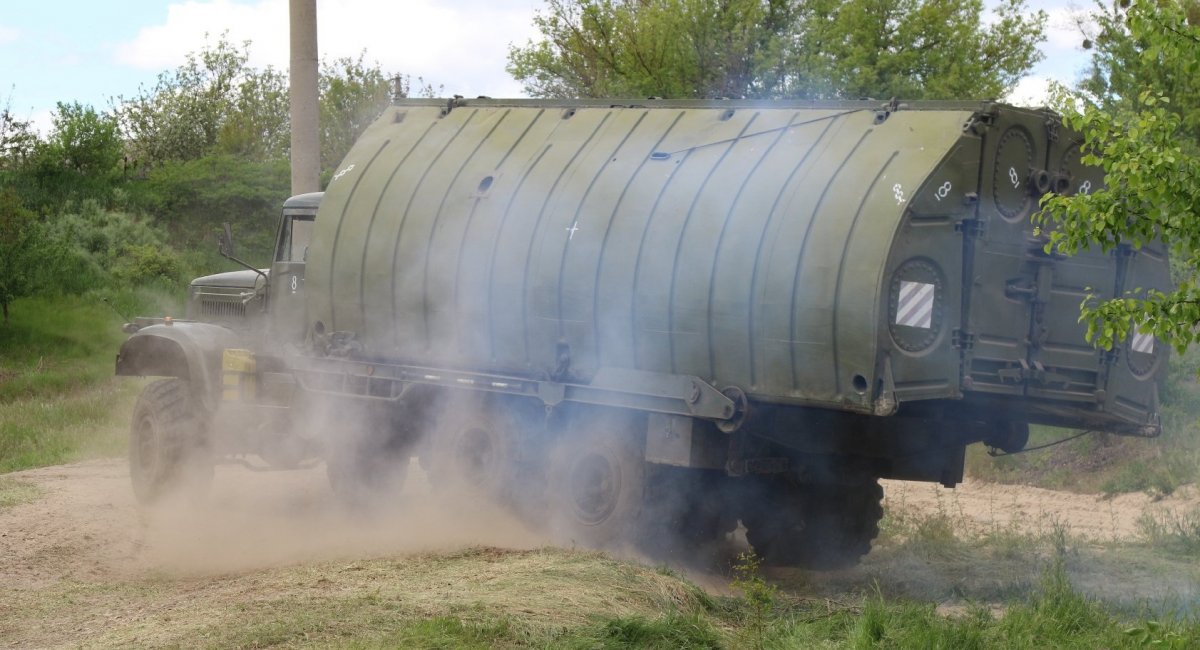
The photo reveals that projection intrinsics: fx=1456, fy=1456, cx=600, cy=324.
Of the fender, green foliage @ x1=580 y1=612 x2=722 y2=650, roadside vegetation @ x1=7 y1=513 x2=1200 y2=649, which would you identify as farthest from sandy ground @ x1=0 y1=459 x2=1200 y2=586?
green foliage @ x1=580 y1=612 x2=722 y2=650

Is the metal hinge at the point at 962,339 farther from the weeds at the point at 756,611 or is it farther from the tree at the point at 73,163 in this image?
the tree at the point at 73,163

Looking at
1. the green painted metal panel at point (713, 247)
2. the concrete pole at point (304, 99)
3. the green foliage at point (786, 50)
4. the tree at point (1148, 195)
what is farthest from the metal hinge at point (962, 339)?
the green foliage at point (786, 50)

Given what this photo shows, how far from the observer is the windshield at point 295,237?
13516mm

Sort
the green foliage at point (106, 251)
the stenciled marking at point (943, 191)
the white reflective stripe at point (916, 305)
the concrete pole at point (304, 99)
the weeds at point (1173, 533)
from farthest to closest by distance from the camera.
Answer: the green foliage at point (106, 251) < the concrete pole at point (304, 99) < the weeds at point (1173, 533) < the stenciled marking at point (943, 191) < the white reflective stripe at point (916, 305)

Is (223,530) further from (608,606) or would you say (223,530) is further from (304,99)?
(304,99)

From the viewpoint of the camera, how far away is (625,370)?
10539 mm

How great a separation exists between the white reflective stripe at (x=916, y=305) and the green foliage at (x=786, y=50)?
58.3 ft

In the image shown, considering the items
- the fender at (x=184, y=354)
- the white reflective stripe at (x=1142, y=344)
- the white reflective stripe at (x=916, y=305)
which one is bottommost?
the fender at (x=184, y=354)

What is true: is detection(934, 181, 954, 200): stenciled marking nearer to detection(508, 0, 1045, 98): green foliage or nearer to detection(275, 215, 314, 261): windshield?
detection(275, 215, 314, 261): windshield

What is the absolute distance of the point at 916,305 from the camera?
9211 millimetres

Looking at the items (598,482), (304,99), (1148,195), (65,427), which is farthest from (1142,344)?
(65,427)

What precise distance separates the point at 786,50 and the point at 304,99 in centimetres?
1166

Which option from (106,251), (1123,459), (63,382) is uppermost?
(106,251)

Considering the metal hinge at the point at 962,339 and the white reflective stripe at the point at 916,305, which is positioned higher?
the white reflective stripe at the point at 916,305
